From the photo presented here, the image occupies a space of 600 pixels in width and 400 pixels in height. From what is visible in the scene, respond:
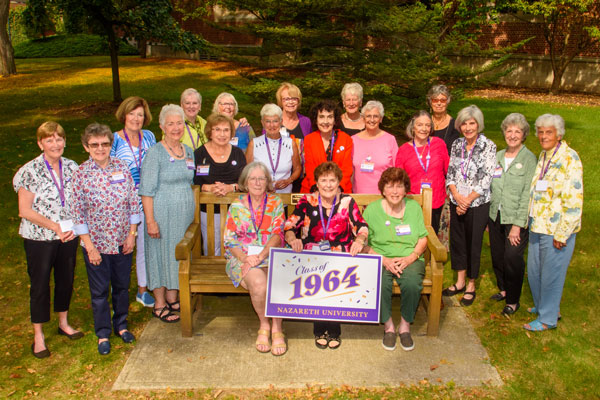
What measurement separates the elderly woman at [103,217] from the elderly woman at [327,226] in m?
1.56

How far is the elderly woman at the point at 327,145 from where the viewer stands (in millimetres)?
5754

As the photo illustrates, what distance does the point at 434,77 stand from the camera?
393 inches

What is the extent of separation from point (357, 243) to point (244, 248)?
1.14 m

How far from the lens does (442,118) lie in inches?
243

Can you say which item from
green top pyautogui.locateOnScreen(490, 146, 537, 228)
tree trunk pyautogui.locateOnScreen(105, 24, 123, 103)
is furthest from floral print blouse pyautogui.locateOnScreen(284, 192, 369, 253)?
tree trunk pyautogui.locateOnScreen(105, 24, 123, 103)

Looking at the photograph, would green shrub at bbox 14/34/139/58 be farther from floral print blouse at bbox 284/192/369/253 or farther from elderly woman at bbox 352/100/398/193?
floral print blouse at bbox 284/192/369/253

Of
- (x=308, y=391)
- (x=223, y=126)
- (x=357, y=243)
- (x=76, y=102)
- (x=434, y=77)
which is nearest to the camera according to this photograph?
(x=308, y=391)

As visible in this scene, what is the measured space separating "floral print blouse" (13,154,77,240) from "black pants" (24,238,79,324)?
0.30 feet

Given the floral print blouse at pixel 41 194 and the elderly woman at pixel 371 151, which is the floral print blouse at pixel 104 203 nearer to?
the floral print blouse at pixel 41 194

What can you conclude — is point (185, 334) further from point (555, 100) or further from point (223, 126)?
point (555, 100)

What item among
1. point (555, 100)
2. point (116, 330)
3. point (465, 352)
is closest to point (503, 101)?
point (555, 100)

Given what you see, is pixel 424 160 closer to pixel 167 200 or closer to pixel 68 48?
pixel 167 200

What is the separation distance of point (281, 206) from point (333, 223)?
56 centimetres

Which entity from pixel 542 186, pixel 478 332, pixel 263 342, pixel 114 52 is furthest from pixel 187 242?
pixel 114 52
